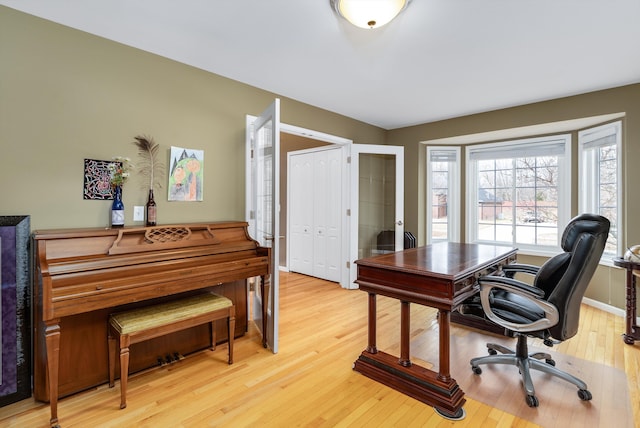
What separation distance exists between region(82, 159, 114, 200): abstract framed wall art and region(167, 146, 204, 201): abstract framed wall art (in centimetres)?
46

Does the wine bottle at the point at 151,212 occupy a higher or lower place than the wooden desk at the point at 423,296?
higher

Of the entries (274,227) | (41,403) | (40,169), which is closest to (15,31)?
(40,169)

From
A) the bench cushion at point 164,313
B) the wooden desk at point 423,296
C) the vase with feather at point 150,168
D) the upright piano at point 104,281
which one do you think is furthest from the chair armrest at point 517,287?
the vase with feather at point 150,168

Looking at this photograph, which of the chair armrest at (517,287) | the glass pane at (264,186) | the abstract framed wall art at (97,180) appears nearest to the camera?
the chair armrest at (517,287)

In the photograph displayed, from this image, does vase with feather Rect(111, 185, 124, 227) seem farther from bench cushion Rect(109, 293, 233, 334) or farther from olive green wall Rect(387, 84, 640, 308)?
olive green wall Rect(387, 84, 640, 308)

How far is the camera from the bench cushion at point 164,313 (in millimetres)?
1999

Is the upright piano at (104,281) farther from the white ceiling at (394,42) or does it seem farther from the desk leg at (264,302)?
the white ceiling at (394,42)

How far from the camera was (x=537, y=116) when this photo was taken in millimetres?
3896

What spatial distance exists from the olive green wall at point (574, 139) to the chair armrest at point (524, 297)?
2319mm

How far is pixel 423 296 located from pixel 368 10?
1792 millimetres

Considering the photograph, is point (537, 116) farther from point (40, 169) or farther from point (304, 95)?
point (40, 169)

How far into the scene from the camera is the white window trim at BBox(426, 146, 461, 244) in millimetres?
5047

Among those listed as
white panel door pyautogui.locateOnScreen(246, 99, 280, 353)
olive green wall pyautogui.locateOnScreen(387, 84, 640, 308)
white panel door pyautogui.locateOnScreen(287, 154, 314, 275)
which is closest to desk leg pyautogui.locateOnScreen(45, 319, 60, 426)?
white panel door pyautogui.locateOnScreen(246, 99, 280, 353)

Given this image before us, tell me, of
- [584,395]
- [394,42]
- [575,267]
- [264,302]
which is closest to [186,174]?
[264,302]
